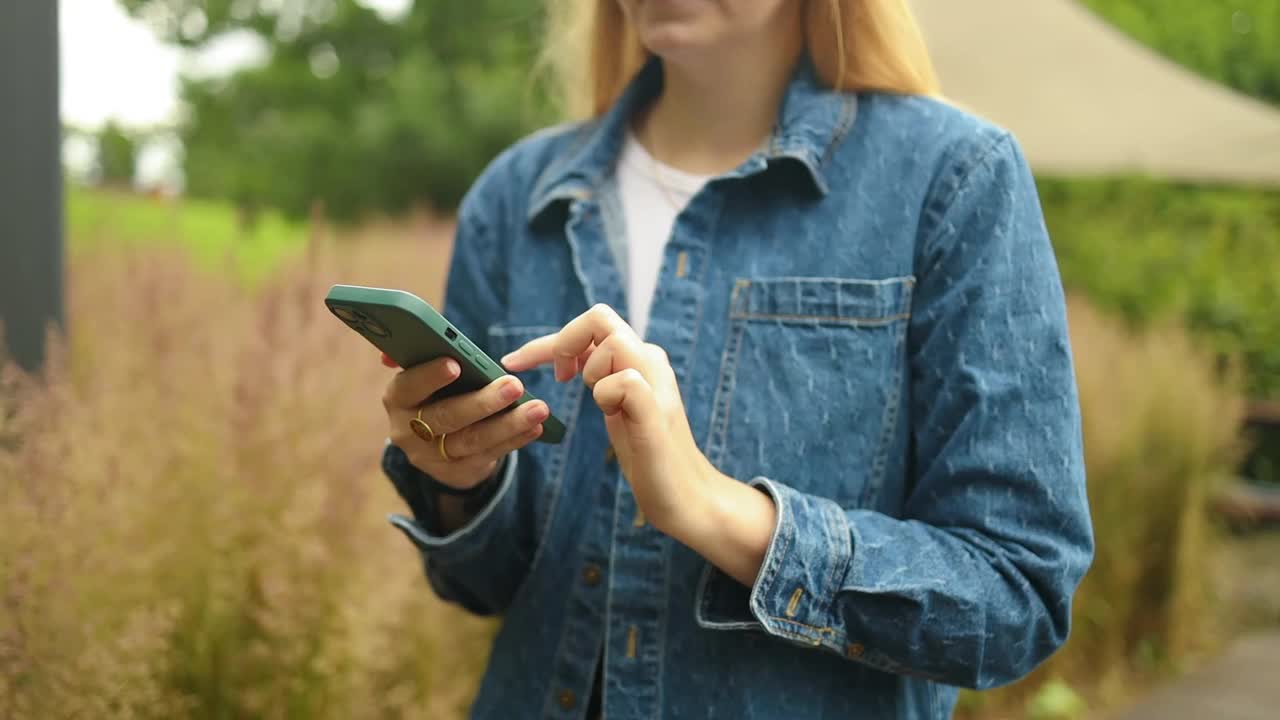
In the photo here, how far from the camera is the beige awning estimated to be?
5.55 metres

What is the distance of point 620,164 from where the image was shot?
4.49ft

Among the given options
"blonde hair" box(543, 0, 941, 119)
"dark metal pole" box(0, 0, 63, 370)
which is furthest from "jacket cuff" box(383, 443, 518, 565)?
"dark metal pole" box(0, 0, 63, 370)

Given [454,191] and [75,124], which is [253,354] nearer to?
[75,124]

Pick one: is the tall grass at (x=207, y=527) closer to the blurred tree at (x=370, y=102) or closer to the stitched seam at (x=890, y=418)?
the stitched seam at (x=890, y=418)

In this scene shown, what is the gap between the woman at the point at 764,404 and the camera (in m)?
1.03

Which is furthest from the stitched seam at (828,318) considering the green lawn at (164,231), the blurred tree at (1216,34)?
the blurred tree at (1216,34)

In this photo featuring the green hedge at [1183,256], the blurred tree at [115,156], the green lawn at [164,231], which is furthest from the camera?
the green hedge at [1183,256]

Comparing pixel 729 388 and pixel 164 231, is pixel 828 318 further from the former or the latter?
pixel 164 231

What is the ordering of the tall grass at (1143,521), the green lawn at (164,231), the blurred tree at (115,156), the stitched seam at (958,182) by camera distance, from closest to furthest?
the stitched seam at (958,182) < the green lawn at (164,231) < the blurred tree at (115,156) < the tall grass at (1143,521)

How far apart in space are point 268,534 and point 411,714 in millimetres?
457

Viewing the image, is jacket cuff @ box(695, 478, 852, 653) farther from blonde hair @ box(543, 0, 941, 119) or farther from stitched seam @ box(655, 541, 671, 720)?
Answer: blonde hair @ box(543, 0, 941, 119)

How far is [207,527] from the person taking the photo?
1.69 m

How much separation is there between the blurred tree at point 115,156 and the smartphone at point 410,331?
299cm

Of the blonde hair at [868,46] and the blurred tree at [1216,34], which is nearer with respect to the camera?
the blonde hair at [868,46]
